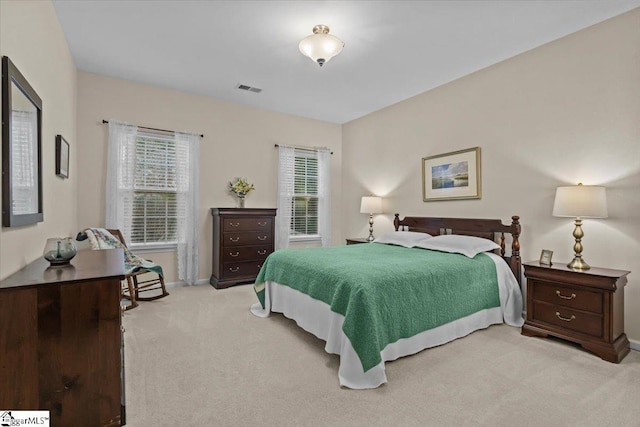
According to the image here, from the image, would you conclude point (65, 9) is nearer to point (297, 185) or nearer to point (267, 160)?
point (267, 160)

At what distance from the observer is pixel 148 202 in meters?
4.41

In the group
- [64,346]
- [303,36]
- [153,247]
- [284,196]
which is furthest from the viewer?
[284,196]

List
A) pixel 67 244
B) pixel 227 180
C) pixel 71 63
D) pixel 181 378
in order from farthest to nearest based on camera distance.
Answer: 1. pixel 227 180
2. pixel 71 63
3. pixel 181 378
4. pixel 67 244

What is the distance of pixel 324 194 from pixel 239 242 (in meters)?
1.96

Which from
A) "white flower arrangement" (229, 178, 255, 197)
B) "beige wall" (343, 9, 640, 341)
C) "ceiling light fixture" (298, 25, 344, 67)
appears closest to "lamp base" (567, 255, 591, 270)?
"beige wall" (343, 9, 640, 341)

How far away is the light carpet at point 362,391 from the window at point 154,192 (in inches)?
69.2

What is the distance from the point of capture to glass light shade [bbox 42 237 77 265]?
180cm

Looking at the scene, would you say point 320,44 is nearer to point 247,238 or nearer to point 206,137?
point 206,137

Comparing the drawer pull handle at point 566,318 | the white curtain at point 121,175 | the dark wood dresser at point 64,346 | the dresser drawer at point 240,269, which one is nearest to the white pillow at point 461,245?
the drawer pull handle at point 566,318

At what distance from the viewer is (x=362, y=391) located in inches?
80.0

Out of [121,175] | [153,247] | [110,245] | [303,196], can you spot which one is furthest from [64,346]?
[303,196]

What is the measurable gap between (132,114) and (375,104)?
3.60 m

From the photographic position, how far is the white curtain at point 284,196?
5.43 metres

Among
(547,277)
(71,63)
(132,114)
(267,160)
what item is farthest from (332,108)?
(547,277)
